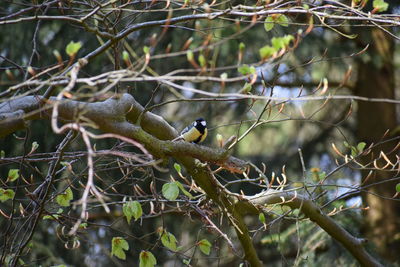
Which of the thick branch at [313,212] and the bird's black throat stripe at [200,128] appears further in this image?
the bird's black throat stripe at [200,128]

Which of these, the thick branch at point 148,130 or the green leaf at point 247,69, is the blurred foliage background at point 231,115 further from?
the green leaf at point 247,69

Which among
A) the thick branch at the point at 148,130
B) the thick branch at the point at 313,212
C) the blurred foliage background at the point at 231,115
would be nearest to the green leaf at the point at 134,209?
the thick branch at the point at 148,130

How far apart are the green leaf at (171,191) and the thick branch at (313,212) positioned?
1.87ft

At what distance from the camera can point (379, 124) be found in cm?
712

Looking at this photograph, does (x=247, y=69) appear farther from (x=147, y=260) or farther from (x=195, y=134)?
(x=195, y=134)

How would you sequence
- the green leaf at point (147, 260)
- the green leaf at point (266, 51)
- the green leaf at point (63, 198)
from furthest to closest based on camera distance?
the green leaf at point (63, 198)
the green leaf at point (147, 260)
the green leaf at point (266, 51)

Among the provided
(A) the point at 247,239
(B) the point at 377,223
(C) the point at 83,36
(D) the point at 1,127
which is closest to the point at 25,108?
(D) the point at 1,127

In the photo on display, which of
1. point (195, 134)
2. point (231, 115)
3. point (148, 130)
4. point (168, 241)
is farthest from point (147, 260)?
point (231, 115)

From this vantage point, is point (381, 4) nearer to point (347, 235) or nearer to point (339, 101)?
point (347, 235)

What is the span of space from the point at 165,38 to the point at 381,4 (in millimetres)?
4031

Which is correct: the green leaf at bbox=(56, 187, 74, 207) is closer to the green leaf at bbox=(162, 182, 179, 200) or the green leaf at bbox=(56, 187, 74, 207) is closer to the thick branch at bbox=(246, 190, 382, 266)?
the green leaf at bbox=(162, 182, 179, 200)

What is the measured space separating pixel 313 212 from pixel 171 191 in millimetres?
996

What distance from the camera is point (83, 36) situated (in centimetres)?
619

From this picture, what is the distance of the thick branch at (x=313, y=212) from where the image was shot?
3.32 metres
